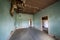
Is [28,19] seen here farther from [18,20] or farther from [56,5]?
[56,5]

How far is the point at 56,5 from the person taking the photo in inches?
179

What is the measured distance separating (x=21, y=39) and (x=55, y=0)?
298cm

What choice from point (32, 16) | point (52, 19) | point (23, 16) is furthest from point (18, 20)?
point (52, 19)

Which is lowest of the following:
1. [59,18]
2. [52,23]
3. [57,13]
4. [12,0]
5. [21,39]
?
[21,39]

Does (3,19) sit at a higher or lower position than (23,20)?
lower

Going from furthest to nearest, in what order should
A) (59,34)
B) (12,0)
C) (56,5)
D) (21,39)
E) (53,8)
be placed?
(53,8)
(56,5)
(59,34)
(12,0)
(21,39)

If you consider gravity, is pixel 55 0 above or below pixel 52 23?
above

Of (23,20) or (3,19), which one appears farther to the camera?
(23,20)

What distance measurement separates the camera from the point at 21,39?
11.3 ft

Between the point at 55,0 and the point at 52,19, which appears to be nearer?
the point at 55,0

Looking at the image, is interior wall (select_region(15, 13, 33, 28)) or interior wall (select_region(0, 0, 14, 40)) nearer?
interior wall (select_region(0, 0, 14, 40))

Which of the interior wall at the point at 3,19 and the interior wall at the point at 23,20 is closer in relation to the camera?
the interior wall at the point at 3,19

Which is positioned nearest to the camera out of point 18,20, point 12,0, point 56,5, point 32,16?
point 12,0

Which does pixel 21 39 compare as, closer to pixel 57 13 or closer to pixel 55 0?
pixel 57 13
